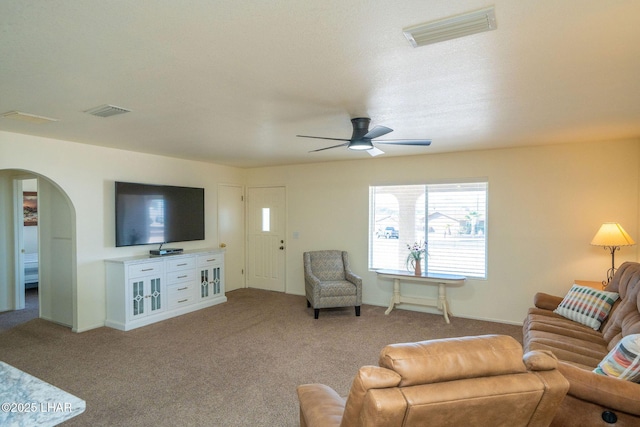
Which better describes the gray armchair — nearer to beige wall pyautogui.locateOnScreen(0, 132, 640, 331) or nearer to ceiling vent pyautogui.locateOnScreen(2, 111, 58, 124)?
beige wall pyautogui.locateOnScreen(0, 132, 640, 331)

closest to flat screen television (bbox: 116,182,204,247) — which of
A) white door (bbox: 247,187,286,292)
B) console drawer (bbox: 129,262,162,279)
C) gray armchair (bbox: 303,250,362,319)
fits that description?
console drawer (bbox: 129,262,162,279)

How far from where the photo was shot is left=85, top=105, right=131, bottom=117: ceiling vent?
2934 millimetres

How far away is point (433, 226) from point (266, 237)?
10.5ft

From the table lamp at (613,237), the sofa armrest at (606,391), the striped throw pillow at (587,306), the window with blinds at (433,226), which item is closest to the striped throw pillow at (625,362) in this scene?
the sofa armrest at (606,391)

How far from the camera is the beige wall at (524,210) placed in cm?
431

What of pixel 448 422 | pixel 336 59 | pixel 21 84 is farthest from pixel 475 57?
pixel 21 84

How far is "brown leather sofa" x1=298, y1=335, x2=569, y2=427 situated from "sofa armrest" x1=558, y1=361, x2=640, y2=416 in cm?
59

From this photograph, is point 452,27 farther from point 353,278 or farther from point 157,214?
point 157,214

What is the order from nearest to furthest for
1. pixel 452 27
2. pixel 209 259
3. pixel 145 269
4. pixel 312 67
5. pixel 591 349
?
pixel 452 27 < pixel 312 67 < pixel 591 349 < pixel 145 269 < pixel 209 259

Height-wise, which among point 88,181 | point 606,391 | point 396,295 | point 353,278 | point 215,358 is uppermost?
point 88,181

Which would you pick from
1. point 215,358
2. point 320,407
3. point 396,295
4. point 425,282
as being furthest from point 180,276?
point 320,407

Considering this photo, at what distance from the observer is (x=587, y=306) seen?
10.9 feet

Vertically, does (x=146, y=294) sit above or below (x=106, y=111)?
below

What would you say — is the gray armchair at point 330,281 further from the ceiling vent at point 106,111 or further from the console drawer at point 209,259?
the ceiling vent at point 106,111
